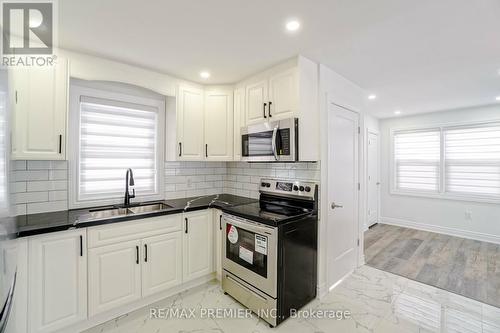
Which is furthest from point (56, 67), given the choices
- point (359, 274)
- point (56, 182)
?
point (359, 274)

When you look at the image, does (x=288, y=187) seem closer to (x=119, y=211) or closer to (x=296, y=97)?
(x=296, y=97)

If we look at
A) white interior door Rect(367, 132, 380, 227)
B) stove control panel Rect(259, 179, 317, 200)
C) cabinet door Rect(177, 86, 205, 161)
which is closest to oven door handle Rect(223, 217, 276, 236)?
stove control panel Rect(259, 179, 317, 200)

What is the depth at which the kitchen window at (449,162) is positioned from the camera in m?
4.01

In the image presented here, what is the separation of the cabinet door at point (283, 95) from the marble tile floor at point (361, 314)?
1957mm

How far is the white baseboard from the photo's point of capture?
4039mm

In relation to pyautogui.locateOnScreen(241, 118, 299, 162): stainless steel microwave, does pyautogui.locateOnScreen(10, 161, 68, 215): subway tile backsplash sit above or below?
below

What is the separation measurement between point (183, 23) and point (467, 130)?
5253mm

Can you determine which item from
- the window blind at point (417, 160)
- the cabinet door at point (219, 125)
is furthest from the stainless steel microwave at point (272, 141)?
the window blind at point (417, 160)

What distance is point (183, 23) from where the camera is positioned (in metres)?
1.69

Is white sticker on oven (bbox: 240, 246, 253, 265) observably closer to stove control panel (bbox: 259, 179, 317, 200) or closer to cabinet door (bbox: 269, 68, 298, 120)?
stove control panel (bbox: 259, 179, 317, 200)

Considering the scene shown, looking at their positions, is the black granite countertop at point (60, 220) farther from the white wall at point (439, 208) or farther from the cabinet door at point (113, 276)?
the white wall at point (439, 208)

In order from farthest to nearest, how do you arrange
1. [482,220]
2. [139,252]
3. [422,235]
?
[422,235] → [482,220] → [139,252]

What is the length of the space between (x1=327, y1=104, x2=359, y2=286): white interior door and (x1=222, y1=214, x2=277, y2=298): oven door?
85 cm

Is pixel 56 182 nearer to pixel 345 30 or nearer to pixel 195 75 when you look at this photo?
pixel 195 75
